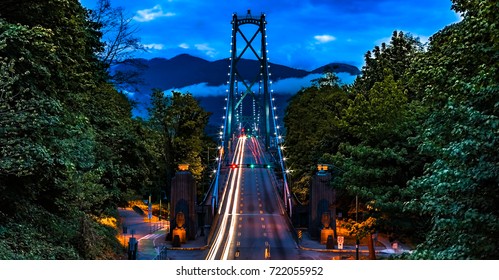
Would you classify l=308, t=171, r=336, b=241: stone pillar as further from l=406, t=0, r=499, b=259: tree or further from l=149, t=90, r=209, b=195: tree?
l=406, t=0, r=499, b=259: tree

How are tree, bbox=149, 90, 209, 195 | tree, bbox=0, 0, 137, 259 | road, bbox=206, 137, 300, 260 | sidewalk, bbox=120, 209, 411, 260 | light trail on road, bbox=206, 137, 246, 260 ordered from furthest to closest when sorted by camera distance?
tree, bbox=149, 90, 209, 195, light trail on road, bbox=206, 137, 246, 260, road, bbox=206, 137, 300, 260, sidewalk, bbox=120, 209, 411, 260, tree, bbox=0, 0, 137, 259

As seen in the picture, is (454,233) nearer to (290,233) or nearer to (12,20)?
(12,20)

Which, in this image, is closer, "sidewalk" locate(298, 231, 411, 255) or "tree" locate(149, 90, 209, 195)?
"sidewalk" locate(298, 231, 411, 255)

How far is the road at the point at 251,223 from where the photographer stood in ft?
119

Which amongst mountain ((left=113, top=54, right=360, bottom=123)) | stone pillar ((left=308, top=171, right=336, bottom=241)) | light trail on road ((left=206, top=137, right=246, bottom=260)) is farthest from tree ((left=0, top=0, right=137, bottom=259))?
stone pillar ((left=308, top=171, right=336, bottom=241))

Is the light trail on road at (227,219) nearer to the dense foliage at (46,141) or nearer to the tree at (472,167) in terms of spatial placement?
the dense foliage at (46,141)

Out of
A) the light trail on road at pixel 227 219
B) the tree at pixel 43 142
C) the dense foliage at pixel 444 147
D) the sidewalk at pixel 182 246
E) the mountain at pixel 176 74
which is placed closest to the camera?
the dense foliage at pixel 444 147

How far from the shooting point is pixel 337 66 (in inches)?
2960

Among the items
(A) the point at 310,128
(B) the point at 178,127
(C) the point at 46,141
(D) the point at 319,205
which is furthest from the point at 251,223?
(C) the point at 46,141

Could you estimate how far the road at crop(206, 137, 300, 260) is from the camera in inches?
1431

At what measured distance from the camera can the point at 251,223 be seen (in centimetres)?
4875

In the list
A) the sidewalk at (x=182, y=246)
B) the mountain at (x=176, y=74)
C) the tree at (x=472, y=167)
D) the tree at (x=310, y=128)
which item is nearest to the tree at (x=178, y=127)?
the mountain at (x=176, y=74)
